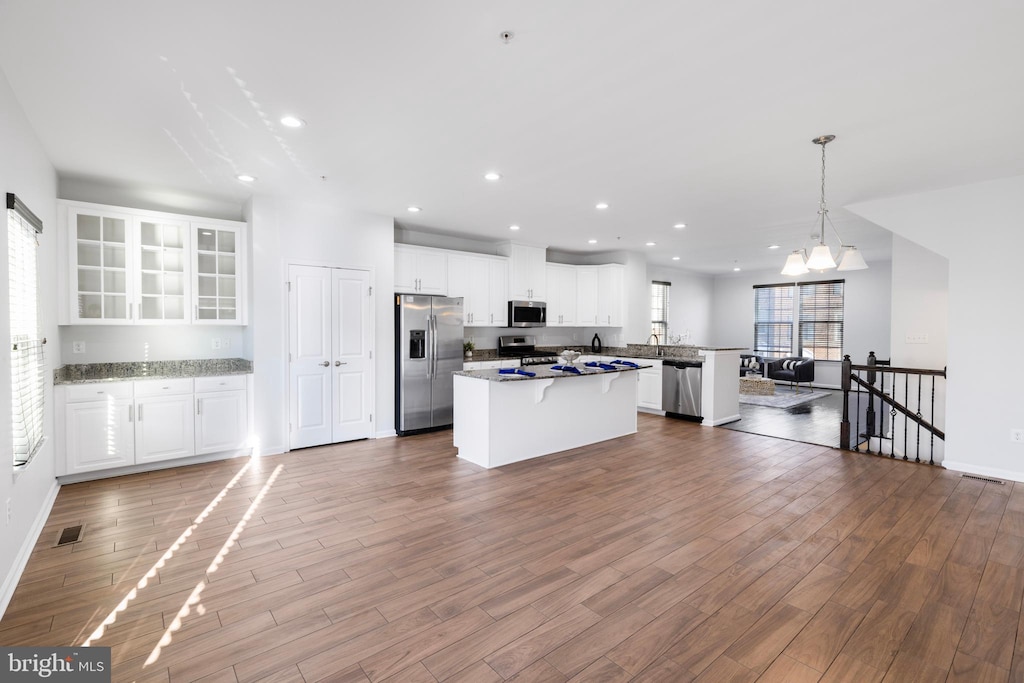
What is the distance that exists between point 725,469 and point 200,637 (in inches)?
166

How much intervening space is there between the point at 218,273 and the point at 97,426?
174 cm

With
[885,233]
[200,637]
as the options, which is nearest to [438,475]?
[200,637]

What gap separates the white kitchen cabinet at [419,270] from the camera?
19.9ft

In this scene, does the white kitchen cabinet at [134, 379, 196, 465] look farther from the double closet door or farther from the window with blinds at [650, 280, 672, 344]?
the window with blinds at [650, 280, 672, 344]

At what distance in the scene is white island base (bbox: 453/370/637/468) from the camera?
4.52 meters

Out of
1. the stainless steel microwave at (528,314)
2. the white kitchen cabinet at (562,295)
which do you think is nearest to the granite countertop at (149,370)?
the stainless steel microwave at (528,314)

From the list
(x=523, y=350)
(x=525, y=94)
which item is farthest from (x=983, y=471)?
(x=523, y=350)

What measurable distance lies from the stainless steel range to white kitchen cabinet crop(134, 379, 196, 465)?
4.02 meters

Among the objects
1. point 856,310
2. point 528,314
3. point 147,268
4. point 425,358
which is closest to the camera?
point 147,268

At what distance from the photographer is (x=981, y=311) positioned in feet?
14.0

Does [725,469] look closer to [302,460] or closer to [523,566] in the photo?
[523,566]

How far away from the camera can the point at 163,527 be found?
3162mm

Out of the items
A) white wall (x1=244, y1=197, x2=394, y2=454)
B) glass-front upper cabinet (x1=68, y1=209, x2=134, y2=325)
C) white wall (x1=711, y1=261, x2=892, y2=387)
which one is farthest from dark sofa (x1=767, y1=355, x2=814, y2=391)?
glass-front upper cabinet (x1=68, y1=209, x2=134, y2=325)

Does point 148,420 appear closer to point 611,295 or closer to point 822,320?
point 611,295
